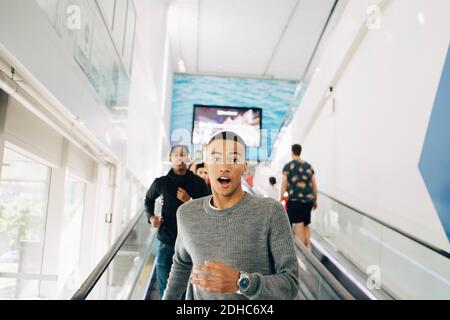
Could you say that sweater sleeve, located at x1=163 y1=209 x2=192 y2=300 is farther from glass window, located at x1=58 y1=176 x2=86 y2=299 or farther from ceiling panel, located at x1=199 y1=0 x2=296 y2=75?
ceiling panel, located at x1=199 y1=0 x2=296 y2=75

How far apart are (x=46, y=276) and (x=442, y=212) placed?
3.71m

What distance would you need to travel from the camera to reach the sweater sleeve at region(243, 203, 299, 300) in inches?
43.9

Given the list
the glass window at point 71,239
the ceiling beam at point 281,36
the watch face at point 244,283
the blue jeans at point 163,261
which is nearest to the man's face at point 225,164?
the watch face at point 244,283

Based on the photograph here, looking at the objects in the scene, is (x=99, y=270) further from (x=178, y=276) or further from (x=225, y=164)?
(x=225, y=164)

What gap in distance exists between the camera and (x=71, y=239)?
466 cm

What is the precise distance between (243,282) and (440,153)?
321 centimetres

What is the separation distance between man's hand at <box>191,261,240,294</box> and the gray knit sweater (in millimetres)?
80

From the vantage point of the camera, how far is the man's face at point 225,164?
1164mm

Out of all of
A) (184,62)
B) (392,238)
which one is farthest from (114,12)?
(184,62)

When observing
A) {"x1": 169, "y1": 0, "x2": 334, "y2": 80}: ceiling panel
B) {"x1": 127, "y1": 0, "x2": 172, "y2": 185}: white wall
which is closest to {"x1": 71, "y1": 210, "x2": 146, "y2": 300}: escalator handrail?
{"x1": 127, "y1": 0, "x2": 172, "y2": 185}: white wall

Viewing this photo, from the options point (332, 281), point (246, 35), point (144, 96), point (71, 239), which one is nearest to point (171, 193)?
point (332, 281)

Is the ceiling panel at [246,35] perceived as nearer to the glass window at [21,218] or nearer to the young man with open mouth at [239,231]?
the glass window at [21,218]

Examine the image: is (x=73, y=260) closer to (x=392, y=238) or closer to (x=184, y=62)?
(x=392, y=238)

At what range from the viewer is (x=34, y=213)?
12.8ft
